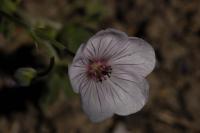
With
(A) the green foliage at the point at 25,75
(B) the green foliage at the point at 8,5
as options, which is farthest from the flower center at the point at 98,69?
(B) the green foliage at the point at 8,5

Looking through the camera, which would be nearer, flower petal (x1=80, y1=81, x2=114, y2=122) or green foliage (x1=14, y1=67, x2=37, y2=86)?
flower petal (x1=80, y1=81, x2=114, y2=122)

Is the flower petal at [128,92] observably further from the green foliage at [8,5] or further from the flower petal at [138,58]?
the green foliage at [8,5]

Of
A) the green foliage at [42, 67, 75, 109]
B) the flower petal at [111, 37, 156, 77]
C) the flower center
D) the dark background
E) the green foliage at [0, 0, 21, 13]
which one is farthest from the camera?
the dark background

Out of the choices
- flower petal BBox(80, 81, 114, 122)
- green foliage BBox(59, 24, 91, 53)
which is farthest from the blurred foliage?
flower petal BBox(80, 81, 114, 122)

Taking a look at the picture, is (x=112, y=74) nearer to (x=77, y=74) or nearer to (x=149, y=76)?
(x=77, y=74)

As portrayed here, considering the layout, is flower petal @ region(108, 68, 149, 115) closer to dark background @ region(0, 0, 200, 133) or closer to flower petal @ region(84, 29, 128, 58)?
flower petal @ region(84, 29, 128, 58)
